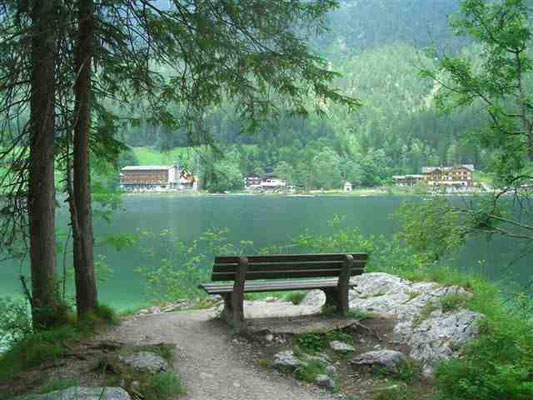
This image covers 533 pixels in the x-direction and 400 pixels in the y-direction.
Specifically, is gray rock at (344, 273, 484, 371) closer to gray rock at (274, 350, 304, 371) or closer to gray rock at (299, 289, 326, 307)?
gray rock at (299, 289, 326, 307)

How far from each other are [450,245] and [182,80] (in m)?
3.72

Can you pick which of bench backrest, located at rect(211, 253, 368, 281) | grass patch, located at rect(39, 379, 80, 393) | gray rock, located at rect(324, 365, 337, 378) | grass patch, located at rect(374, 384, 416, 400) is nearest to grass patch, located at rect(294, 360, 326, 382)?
gray rock, located at rect(324, 365, 337, 378)

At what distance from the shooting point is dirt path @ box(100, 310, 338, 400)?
199 inches

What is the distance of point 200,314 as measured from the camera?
7.95m

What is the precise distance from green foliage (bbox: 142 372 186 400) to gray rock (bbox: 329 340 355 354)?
6.62 ft

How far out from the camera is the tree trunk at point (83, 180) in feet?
20.6

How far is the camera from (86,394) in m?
3.99

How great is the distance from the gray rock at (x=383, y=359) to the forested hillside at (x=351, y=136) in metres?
2.55

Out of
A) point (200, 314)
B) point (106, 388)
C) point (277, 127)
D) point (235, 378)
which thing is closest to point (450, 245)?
point (235, 378)

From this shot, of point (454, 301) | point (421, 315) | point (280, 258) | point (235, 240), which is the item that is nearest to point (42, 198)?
point (280, 258)

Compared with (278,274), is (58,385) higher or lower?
lower

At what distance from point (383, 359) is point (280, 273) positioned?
170 cm

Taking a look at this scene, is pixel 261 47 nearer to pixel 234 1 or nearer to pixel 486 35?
pixel 234 1

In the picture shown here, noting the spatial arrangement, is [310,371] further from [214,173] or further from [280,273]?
[214,173]
